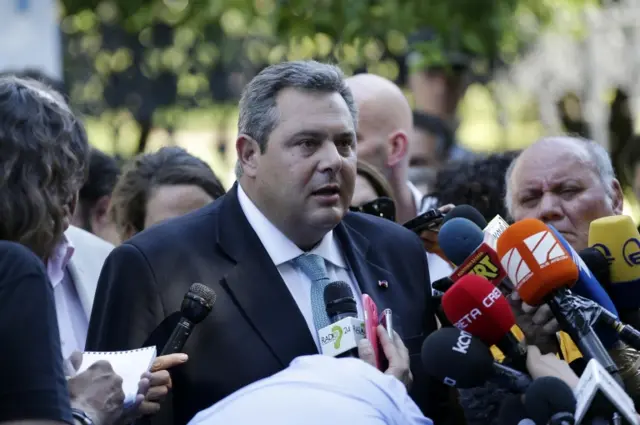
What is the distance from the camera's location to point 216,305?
183 inches

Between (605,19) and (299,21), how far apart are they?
8692 millimetres

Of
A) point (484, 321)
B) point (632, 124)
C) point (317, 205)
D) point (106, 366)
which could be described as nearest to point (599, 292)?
point (484, 321)

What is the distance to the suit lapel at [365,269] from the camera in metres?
4.96

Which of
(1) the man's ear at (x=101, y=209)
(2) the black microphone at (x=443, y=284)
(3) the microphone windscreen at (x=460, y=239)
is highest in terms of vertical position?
(3) the microphone windscreen at (x=460, y=239)

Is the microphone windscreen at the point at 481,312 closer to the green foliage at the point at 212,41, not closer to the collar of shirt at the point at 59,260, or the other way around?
the collar of shirt at the point at 59,260

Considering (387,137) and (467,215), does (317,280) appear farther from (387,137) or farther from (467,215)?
(387,137)

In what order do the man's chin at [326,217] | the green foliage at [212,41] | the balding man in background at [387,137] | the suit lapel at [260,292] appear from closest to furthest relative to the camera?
the suit lapel at [260,292]
the man's chin at [326,217]
the balding man in background at [387,137]
the green foliage at [212,41]

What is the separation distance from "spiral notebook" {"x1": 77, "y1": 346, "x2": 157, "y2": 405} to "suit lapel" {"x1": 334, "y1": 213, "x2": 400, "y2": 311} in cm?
107

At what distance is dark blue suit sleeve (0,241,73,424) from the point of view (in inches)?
134

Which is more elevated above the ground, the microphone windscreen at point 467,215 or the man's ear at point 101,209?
the microphone windscreen at point 467,215

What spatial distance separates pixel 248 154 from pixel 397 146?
82.3 inches

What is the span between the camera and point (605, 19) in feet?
61.7

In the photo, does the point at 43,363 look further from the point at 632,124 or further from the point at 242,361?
the point at 632,124

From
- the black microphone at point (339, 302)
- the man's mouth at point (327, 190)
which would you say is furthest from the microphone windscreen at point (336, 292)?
the man's mouth at point (327, 190)
